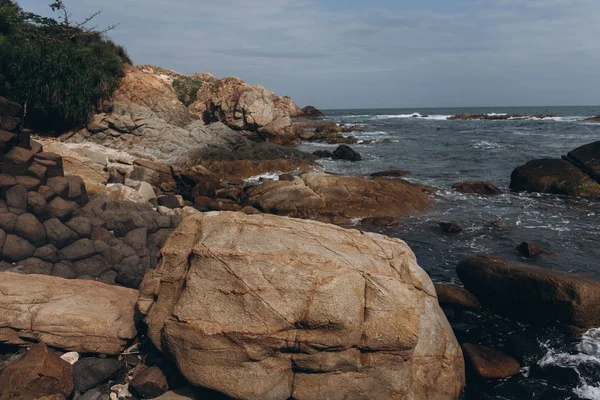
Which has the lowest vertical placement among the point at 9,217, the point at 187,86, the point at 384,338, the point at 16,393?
the point at 16,393

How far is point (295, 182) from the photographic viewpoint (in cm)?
2069

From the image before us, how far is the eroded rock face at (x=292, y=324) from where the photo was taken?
6.66 metres

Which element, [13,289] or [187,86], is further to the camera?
[187,86]

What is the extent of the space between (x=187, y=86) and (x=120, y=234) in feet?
154

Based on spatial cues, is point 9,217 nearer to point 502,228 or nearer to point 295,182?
point 295,182

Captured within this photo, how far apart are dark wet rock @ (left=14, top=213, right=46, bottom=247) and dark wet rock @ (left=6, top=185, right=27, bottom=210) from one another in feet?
2.85

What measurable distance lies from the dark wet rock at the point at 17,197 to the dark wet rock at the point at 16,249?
5.30 ft

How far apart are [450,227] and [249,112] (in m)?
36.6

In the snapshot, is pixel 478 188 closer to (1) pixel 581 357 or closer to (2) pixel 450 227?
(2) pixel 450 227

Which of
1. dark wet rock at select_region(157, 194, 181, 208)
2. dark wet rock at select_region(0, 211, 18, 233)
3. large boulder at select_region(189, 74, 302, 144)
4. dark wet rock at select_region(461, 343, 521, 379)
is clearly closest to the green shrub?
large boulder at select_region(189, 74, 302, 144)

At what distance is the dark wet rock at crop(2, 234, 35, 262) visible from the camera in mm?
10961

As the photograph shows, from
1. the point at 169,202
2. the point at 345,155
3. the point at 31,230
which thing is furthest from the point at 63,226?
the point at 345,155

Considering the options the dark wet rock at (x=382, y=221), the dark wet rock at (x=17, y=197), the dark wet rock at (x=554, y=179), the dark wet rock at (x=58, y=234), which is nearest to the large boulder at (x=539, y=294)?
the dark wet rock at (x=382, y=221)

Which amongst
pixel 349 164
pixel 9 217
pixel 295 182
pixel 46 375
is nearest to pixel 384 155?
pixel 349 164
